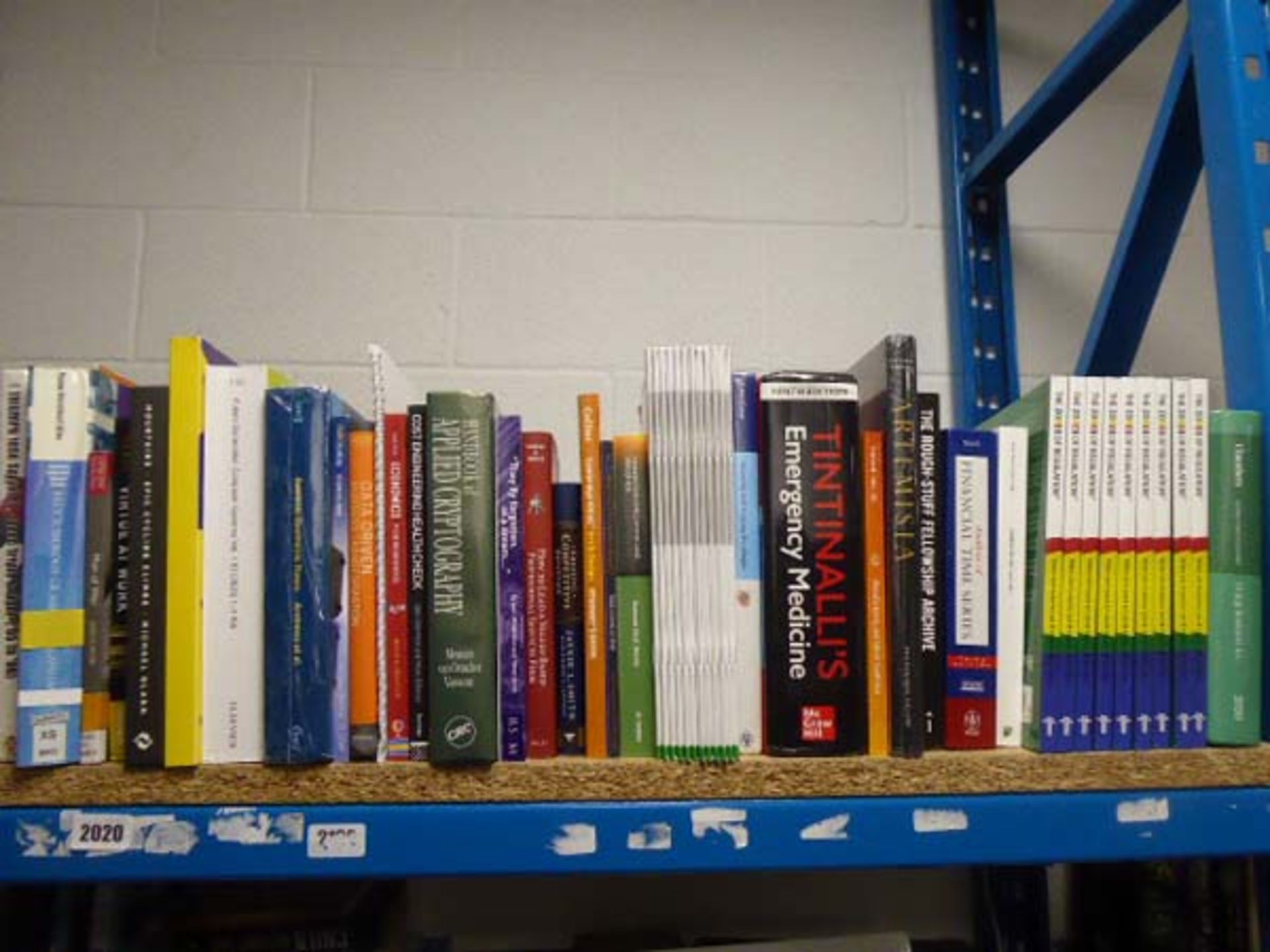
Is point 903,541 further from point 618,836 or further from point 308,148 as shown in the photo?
point 308,148

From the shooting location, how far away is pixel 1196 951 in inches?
28.7

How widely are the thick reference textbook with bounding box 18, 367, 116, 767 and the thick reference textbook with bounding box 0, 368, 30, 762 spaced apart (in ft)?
0.04

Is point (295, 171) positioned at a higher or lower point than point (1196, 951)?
higher

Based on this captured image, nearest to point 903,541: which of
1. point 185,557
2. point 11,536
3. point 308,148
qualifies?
point 185,557

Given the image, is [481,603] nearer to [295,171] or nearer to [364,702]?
[364,702]

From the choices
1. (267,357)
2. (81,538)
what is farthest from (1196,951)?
(267,357)

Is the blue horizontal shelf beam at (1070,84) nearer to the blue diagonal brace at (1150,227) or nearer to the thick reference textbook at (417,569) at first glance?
the blue diagonal brace at (1150,227)

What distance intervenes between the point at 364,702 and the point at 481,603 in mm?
104

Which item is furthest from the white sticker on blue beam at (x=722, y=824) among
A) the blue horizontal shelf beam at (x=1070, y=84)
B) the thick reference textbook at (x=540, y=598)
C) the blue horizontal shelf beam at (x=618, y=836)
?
the blue horizontal shelf beam at (x=1070, y=84)

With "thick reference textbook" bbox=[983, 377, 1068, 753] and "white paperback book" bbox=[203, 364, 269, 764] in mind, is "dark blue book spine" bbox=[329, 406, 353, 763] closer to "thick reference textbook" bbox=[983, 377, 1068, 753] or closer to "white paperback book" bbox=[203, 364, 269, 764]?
"white paperback book" bbox=[203, 364, 269, 764]

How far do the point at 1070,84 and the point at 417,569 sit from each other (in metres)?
0.77

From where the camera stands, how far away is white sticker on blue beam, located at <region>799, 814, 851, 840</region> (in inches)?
22.3

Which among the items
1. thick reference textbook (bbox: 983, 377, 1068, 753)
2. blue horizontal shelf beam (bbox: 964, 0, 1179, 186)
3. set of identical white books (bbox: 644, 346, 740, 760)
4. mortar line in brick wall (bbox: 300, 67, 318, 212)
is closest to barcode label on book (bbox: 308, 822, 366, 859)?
set of identical white books (bbox: 644, 346, 740, 760)

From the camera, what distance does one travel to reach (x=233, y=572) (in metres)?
0.58
